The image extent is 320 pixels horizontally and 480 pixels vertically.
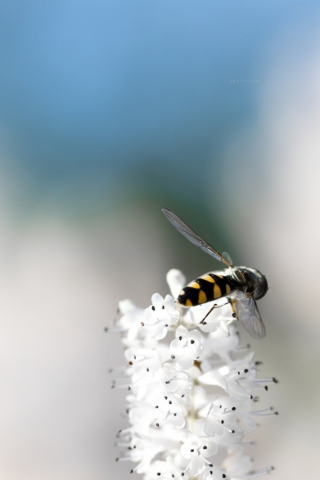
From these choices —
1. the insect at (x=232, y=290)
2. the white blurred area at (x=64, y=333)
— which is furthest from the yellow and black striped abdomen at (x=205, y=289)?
the white blurred area at (x=64, y=333)

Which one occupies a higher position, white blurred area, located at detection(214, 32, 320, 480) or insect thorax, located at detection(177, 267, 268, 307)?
insect thorax, located at detection(177, 267, 268, 307)

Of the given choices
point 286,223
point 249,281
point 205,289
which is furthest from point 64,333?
point 205,289

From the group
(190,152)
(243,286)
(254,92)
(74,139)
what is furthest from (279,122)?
(243,286)

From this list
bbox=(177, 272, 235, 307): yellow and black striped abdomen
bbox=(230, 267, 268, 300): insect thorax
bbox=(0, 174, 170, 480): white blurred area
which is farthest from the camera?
bbox=(0, 174, 170, 480): white blurred area

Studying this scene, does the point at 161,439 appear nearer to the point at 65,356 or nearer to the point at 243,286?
the point at 243,286

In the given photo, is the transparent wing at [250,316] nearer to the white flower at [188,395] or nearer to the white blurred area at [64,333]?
the white flower at [188,395]

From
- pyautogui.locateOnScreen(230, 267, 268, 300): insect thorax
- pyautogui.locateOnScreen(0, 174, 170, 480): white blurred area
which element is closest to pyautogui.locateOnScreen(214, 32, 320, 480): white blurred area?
pyautogui.locateOnScreen(0, 174, 170, 480): white blurred area

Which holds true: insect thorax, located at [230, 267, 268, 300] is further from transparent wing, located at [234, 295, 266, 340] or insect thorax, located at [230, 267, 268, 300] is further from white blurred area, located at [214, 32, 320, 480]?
white blurred area, located at [214, 32, 320, 480]
